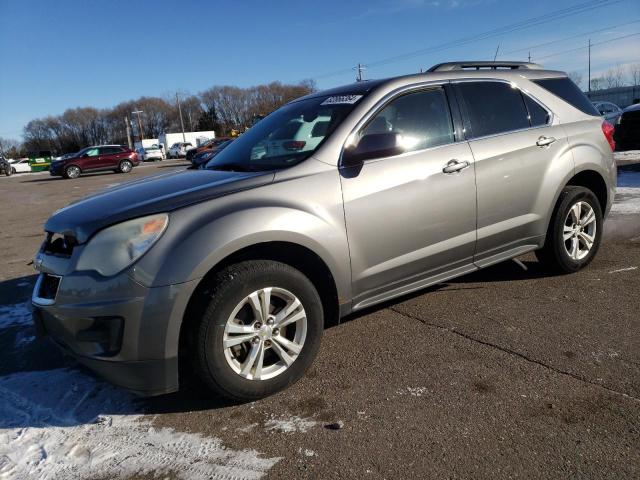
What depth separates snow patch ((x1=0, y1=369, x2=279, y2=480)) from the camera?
223cm

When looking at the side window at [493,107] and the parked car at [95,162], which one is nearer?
the side window at [493,107]

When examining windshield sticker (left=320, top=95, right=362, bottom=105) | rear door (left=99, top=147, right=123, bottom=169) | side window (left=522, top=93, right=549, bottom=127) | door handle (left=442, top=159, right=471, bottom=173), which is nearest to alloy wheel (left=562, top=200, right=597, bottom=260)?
side window (left=522, top=93, right=549, bottom=127)

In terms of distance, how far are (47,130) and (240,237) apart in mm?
142480

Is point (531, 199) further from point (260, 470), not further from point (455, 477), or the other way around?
point (260, 470)

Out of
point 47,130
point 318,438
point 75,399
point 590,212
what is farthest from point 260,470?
point 47,130

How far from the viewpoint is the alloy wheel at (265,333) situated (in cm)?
262

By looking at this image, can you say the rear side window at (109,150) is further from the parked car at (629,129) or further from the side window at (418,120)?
the side window at (418,120)

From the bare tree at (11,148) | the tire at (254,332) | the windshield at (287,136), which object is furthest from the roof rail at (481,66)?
the bare tree at (11,148)

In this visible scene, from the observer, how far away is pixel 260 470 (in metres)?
2.17

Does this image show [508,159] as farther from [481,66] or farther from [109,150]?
[109,150]

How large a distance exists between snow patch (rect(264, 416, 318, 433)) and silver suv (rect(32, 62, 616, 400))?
0.71ft

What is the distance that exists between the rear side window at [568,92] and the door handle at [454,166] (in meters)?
1.43

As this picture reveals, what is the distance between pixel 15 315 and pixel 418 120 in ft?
12.7

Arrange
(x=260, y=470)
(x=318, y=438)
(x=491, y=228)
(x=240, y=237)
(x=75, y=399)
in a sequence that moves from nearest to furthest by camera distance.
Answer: (x=260, y=470), (x=318, y=438), (x=240, y=237), (x=75, y=399), (x=491, y=228)
